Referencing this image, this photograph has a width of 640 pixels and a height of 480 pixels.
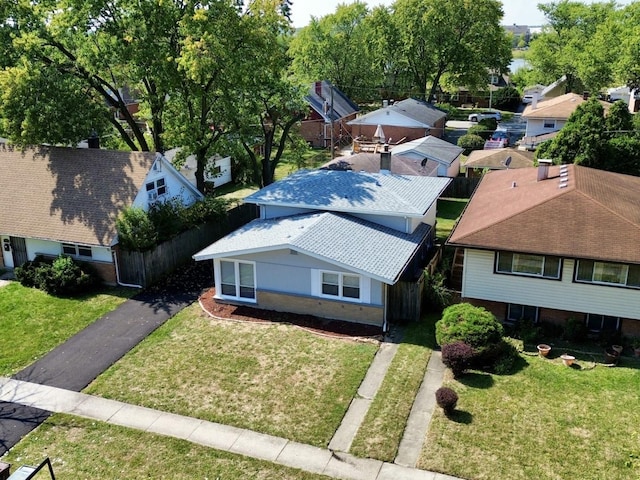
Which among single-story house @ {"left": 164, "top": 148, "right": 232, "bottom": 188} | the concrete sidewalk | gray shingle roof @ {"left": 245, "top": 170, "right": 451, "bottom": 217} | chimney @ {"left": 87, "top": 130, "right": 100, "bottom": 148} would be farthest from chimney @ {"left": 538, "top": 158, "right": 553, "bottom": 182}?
chimney @ {"left": 87, "top": 130, "right": 100, "bottom": 148}

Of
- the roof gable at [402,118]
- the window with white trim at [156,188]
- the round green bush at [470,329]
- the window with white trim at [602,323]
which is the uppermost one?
the roof gable at [402,118]

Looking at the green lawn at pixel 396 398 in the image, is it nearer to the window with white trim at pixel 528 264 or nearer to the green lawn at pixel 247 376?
the green lawn at pixel 247 376

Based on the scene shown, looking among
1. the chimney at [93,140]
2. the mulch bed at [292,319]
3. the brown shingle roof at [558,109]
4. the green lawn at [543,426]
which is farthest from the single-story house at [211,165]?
the brown shingle roof at [558,109]

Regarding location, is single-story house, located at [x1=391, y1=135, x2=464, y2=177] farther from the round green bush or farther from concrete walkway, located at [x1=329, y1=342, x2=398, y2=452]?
concrete walkway, located at [x1=329, y1=342, x2=398, y2=452]

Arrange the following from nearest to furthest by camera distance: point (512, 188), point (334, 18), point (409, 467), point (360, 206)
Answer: point (409, 467) < point (360, 206) < point (512, 188) < point (334, 18)

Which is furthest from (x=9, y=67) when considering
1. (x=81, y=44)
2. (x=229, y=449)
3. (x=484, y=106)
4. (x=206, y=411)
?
(x=484, y=106)

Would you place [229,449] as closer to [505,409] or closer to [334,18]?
[505,409]
